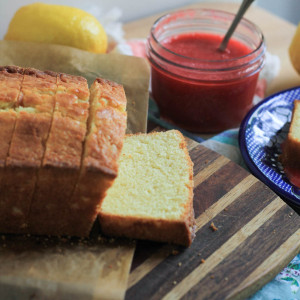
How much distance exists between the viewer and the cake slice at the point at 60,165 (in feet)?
6.15

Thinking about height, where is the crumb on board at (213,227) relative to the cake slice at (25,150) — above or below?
below

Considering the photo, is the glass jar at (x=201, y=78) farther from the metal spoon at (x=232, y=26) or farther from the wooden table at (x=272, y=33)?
the wooden table at (x=272, y=33)

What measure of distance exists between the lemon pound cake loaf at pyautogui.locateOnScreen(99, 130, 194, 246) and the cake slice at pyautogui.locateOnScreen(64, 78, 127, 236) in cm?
10

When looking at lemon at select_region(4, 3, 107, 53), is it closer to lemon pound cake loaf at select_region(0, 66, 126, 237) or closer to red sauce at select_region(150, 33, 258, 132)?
red sauce at select_region(150, 33, 258, 132)

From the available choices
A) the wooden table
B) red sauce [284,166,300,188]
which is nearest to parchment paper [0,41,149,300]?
red sauce [284,166,300,188]

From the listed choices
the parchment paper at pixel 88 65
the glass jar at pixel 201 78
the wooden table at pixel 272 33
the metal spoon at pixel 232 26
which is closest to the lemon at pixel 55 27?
the parchment paper at pixel 88 65

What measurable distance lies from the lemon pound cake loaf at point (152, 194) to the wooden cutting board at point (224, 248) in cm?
10

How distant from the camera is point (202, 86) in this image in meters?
2.83

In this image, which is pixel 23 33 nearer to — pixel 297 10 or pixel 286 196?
pixel 286 196

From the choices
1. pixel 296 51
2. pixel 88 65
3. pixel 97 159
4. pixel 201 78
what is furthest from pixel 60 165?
pixel 296 51

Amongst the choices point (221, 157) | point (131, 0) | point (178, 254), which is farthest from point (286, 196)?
point (131, 0)

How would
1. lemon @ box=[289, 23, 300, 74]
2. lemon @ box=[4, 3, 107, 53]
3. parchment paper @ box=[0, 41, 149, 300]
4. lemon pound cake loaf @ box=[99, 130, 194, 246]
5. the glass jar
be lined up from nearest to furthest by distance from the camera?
parchment paper @ box=[0, 41, 149, 300], lemon pound cake loaf @ box=[99, 130, 194, 246], the glass jar, lemon @ box=[4, 3, 107, 53], lemon @ box=[289, 23, 300, 74]

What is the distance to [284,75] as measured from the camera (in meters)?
3.64

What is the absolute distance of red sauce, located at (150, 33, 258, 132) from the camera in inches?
111
